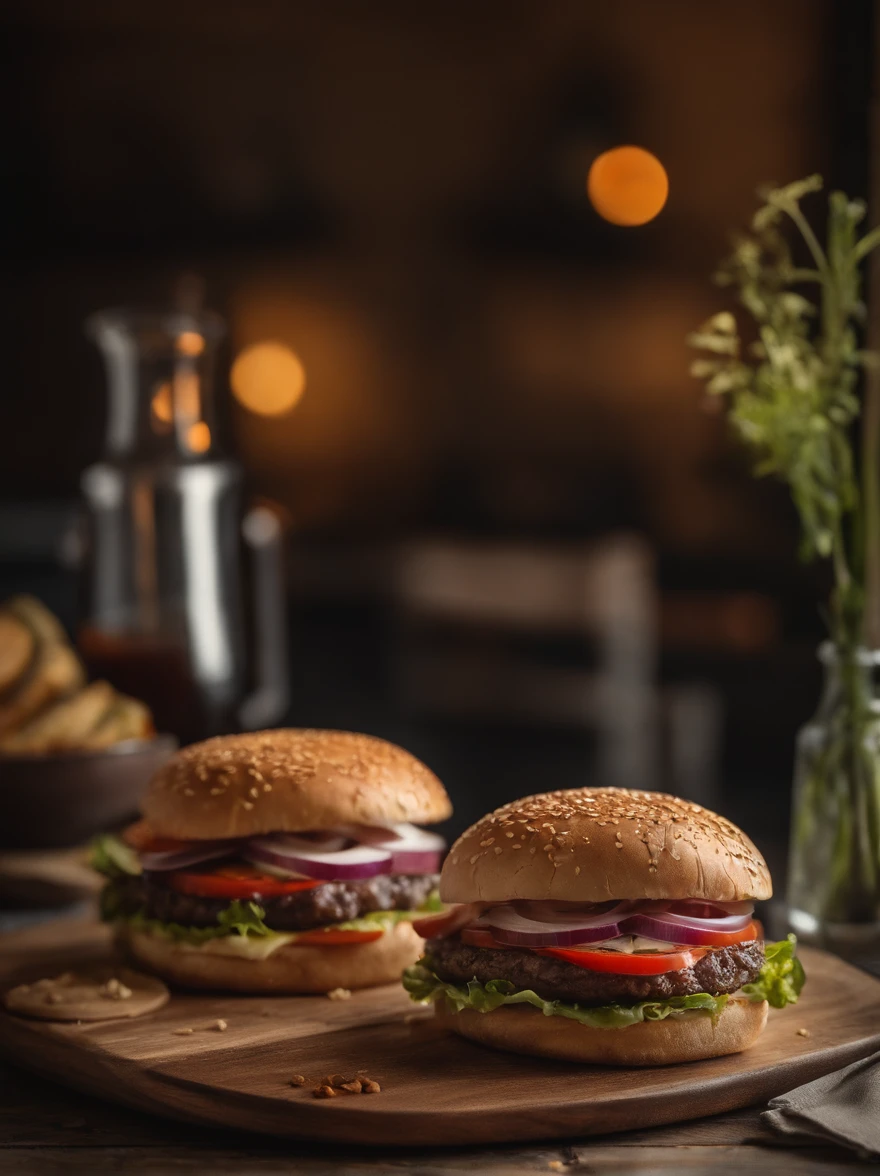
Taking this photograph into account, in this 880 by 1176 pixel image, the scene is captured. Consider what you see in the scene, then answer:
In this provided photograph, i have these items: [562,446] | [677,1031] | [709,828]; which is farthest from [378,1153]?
[562,446]

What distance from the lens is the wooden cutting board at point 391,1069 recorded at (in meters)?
1.68

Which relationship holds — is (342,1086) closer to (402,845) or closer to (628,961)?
(628,961)

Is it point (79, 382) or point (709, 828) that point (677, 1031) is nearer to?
point (709, 828)

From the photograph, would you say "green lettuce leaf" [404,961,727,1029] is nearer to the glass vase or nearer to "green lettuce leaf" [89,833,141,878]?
the glass vase

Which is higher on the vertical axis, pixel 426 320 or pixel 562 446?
pixel 426 320

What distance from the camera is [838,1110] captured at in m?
1.67

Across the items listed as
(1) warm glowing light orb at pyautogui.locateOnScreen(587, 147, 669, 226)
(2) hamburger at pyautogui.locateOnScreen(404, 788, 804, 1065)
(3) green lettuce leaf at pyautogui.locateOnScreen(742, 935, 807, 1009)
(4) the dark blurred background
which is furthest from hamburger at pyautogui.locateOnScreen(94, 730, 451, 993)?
(1) warm glowing light orb at pyautogui.locateOnScreen(587, 147, 669, 226)

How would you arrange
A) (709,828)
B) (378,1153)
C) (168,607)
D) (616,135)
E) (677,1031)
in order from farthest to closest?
(616,135)
(168,607)
(709,828)
(677,1031)
(378,1153)

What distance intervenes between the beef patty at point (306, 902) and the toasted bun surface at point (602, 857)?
32 cm

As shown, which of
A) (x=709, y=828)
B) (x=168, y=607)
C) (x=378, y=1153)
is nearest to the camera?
(x=378, y=1153)

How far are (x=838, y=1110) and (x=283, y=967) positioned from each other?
90 centimetres

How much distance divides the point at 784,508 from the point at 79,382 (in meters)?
3.94

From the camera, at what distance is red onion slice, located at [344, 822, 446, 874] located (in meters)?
2.34

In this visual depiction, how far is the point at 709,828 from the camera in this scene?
1.97 meters
